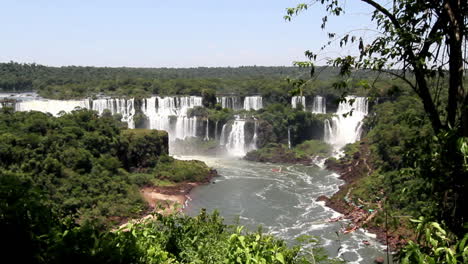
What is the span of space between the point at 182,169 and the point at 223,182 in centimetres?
323

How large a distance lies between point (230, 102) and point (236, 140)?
775 cm

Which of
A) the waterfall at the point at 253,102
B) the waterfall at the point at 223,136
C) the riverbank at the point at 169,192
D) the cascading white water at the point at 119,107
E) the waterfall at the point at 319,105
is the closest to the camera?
the riverbank at the point at 169,192

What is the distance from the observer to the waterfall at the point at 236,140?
40.8 meters

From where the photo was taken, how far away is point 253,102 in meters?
48.5

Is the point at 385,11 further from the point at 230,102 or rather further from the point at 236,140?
the point at 230,102

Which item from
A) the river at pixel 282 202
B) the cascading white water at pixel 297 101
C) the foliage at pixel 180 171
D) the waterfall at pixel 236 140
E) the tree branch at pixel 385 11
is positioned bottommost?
the river at pixel 282 202

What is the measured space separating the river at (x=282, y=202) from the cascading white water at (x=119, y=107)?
965 centimetres

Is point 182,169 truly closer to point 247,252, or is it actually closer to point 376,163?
point 376,163

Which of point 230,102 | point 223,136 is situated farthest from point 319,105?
point 223,136

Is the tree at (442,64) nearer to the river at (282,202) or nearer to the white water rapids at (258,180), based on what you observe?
the white water rapids at (258,180)

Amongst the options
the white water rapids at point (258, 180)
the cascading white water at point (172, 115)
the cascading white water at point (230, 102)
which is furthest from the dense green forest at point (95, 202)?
the cascading white water at point (230, 102)

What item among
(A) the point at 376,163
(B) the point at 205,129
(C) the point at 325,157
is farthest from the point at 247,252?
(B) the point at 205,129

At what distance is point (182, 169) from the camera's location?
3114 cm

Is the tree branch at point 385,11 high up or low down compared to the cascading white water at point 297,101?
up
